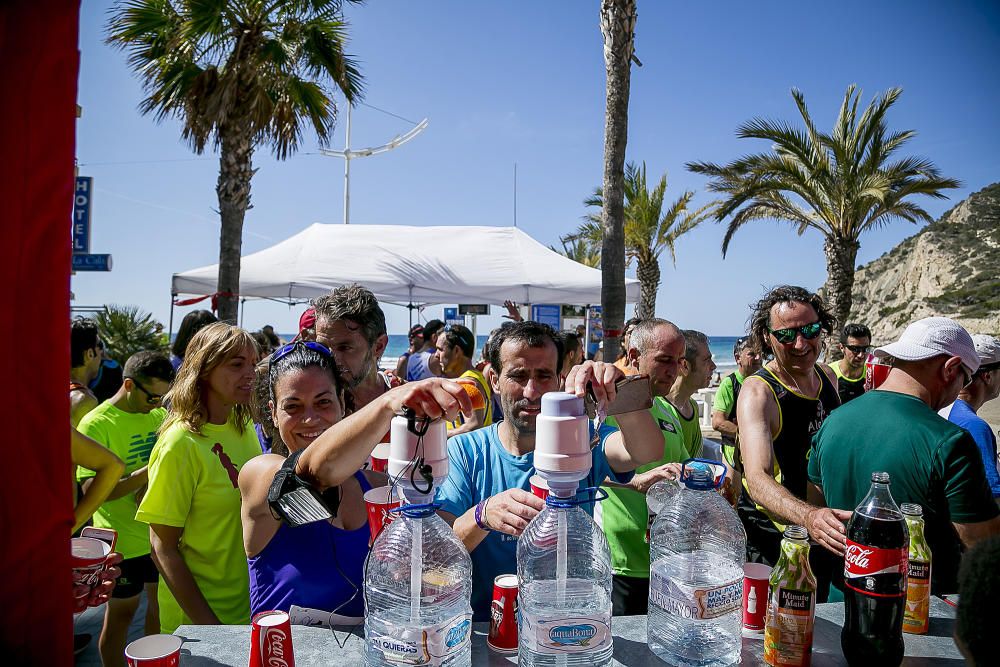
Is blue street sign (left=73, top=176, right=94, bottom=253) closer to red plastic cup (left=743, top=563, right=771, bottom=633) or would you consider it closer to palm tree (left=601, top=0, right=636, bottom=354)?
palm tree (left=601, top=0, right=636, bottom=354)

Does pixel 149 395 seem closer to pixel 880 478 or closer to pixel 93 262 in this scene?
pixel 880 478

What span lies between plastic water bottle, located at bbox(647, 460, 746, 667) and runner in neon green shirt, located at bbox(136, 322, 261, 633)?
1718 millimetres

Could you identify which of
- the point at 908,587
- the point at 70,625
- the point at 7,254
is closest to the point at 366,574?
the point at 70,625

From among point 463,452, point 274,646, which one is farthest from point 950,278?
point 274,646

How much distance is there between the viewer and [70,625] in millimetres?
821

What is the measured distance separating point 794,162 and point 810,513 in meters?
14.1

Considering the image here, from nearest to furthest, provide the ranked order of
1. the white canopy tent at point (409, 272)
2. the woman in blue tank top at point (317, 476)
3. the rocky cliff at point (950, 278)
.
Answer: the woman in blue tank top at point (317, 476), the white canopy tent at point (409, 272), the rocky cliff at point (950, 278)

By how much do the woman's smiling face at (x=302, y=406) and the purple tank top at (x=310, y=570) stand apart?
1.10 feet

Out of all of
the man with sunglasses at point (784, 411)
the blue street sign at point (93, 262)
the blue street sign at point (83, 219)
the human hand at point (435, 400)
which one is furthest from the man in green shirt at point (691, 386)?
the blue street sign at point (83, 219)

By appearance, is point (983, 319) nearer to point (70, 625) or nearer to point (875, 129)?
point (875, 129)

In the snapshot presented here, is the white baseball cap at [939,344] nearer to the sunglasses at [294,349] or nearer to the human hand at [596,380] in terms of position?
the human hand at [596,380]

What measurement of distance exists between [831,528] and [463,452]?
4.25ft

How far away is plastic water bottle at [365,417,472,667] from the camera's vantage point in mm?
1210

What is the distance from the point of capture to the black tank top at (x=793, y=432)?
3250 millimetres
